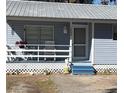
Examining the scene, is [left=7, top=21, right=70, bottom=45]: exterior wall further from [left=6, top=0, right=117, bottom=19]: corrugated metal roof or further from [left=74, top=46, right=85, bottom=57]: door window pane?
[left=74, top=46, right=85, bottom=57]: door window pane

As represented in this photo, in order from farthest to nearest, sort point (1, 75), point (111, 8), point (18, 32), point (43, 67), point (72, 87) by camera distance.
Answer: point (111, 8) < point (18, 32) < point (43, 67) < point (72, 87) < point (1, 75)

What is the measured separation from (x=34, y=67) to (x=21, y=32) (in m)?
2.53

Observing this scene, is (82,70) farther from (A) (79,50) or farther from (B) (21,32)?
(B) (21,32)

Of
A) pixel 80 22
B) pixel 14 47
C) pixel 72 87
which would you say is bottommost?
pixel 72 87

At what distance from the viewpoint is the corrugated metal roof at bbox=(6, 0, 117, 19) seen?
16562 millimetres

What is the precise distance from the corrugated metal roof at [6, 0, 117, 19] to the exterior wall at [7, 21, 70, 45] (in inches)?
27.2

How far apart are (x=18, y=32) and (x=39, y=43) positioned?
1488 millimetres

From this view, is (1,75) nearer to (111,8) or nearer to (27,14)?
(27,14)

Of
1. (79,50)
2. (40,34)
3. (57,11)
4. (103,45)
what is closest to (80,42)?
(79,50)

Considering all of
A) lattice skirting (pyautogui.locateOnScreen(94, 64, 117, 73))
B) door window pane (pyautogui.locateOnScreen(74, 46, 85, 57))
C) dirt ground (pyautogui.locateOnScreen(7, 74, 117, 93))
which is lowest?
dirt ground (pyautogui.locateOnScreen(7, 74, 117, 93))

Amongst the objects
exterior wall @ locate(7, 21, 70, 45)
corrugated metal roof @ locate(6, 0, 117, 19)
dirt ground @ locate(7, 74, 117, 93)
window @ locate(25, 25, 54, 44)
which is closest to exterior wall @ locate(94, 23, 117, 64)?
corrugated metal roof @ locate(6, 0, 117, 19)

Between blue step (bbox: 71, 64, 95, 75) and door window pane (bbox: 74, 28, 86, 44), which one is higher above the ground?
Answer: door window pane (bbox: 74, 28, 86, 44)
